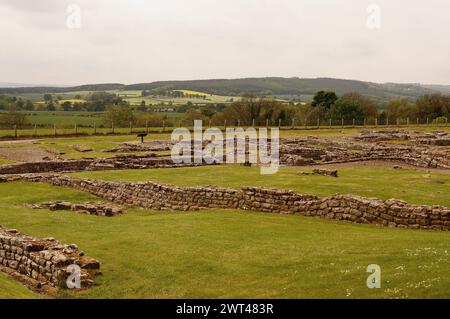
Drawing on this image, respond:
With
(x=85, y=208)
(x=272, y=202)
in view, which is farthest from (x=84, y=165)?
(x=272, y=202)

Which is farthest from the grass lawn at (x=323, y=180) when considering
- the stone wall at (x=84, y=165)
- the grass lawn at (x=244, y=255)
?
the grass lawn at (x=244, y=255)

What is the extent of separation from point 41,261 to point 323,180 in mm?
15806

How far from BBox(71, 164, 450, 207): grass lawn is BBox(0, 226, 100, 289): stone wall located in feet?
38.2

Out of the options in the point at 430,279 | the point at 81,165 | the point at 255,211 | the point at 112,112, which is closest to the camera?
the point at 430,279

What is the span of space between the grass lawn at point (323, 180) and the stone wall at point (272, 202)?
4.92 feet

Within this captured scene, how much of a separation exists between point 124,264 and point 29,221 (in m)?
7.19

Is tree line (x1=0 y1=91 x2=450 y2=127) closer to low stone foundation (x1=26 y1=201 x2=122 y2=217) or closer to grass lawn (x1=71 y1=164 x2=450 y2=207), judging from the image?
grass lawn (x1=71 y1=164 x2=450 y2=207)

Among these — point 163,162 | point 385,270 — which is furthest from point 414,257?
point 163,162

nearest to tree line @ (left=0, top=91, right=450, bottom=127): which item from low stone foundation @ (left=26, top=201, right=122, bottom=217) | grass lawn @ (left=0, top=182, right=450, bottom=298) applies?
low stone foundation @ (left=26, top=201, right=122, bottom=217)

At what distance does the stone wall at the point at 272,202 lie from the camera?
1997 cm

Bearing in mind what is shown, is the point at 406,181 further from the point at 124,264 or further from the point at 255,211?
the point at 124,264

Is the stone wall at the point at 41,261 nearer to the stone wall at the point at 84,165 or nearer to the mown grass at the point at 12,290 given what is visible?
the mown grass at the point at 12,290

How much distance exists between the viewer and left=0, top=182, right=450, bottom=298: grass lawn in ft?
43.2

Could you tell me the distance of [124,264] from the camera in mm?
16281
